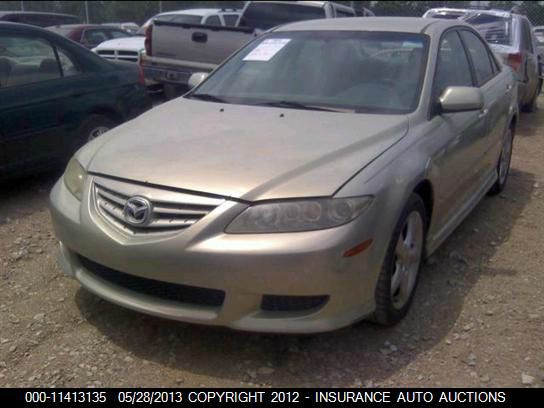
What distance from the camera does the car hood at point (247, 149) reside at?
2838 mm

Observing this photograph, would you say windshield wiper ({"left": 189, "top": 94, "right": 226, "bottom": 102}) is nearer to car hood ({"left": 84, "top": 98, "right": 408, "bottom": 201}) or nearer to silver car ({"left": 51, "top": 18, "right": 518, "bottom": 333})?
silver car ({"left": 51, "top": 18, "right": 518, "bottom": 333})

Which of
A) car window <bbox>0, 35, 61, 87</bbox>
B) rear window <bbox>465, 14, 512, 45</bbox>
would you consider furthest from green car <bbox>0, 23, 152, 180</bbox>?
rear window <bbox>465, 14, 512, 45</bbox>

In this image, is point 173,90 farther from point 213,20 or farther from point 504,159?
point 213,20

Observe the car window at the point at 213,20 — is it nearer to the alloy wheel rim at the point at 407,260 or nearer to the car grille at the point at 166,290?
the alloy wheel rim at the point at 407,260

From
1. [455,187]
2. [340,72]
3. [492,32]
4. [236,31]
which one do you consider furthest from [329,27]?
[492,32]

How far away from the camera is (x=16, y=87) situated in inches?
198

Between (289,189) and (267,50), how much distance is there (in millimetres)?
1845

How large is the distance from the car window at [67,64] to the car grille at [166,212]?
2966mm

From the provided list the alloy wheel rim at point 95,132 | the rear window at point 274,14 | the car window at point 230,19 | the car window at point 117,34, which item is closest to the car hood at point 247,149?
the alloy wheel rim at point 95,132

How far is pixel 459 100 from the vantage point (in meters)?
3.60

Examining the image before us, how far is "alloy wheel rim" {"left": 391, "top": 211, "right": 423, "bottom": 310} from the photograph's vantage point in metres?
3.21

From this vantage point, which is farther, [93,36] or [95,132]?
[93,36]

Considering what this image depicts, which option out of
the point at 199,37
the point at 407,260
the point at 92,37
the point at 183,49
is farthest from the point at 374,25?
the point at 92,37

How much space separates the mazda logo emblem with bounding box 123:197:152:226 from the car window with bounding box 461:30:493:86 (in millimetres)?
2911
